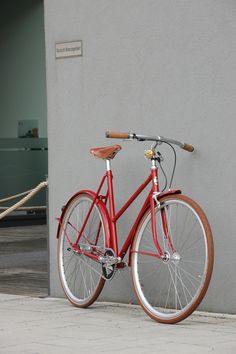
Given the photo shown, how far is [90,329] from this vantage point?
251 inches

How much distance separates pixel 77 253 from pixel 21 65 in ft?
37.2

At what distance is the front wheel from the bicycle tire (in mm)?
411

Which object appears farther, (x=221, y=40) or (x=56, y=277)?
(x=56, y=277)

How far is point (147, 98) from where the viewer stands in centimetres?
735

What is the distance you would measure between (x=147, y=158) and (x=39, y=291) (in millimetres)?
1834

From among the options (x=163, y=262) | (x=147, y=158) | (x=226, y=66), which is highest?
(x=226, y=66)

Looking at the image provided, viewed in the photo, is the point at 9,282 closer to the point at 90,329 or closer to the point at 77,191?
the point at 77,191

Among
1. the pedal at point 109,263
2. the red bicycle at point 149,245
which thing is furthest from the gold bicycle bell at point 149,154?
the pedal at point 109,263

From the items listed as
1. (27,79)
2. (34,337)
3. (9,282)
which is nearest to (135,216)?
(34,337)

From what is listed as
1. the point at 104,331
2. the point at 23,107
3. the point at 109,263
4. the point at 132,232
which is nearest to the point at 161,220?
the point at 132,232

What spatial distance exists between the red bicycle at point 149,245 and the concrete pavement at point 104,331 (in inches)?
5.4

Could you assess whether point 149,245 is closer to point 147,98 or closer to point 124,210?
point 124,210

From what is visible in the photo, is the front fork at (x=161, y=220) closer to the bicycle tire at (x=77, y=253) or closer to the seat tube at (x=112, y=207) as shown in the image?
the seat tube at (x=112, y=207)

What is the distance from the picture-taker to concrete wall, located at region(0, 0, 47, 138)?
18.3 m
